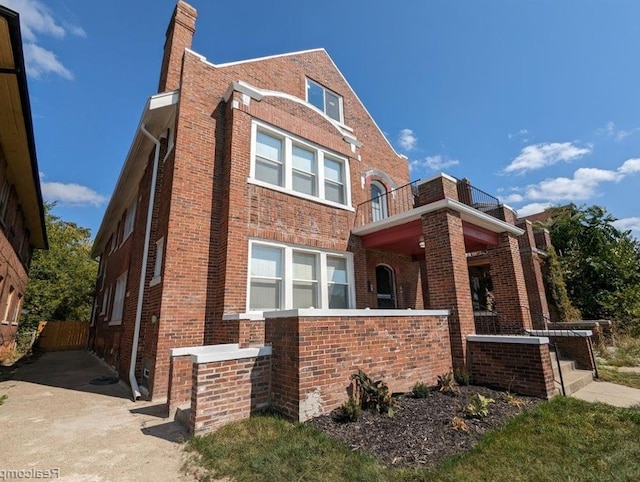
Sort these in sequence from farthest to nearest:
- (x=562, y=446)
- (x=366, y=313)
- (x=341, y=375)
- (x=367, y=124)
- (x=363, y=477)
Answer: (x=367, y=124), (x=366, y=313), (x=341, y=375), (x=562, y=446), (x=363, y=477)

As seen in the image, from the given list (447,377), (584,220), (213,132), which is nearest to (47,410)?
(213,132)

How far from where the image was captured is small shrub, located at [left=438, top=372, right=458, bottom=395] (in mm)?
6073

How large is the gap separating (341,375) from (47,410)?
551 cm

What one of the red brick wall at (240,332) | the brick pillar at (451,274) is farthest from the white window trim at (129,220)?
the brick pillar at (451,274)

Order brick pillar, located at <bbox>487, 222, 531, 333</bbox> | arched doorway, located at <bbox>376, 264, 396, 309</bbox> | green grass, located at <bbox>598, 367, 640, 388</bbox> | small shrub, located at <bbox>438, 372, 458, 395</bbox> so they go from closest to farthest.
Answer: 1. small shrub, located at <bbox>438, 372, 458, 395</bbox>
2. green grass, located at <bbox>598, 367, 640, 388</bbox>
3. brick pillar, located at <bbox>487, 222, 531, 333</bbox>
4. arched doorway, located at <bbox>376, 264, 396, 309</bbox>

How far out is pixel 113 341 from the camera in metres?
11.2

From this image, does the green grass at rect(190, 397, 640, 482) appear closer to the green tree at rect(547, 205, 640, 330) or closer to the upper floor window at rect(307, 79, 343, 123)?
the upper floor window at rect(307, 79, 343, 123)

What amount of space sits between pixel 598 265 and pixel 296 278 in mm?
16078

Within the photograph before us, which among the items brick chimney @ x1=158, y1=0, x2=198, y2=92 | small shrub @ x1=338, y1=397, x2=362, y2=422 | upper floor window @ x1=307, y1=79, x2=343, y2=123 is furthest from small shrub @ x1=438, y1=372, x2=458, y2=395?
brick chimney @ x1=158, y1=0, x2=198, y2=92

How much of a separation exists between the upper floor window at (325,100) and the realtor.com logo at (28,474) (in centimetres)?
1140

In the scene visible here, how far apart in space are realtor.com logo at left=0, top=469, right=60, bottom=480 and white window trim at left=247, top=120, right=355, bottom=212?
6.21m

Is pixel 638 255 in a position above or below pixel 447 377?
above

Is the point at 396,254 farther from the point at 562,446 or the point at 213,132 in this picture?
the point at 562,446

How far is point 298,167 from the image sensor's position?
950cm
